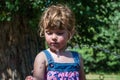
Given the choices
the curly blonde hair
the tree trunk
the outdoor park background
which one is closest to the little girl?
the curly blonde hair

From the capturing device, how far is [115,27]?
11805 millimetres

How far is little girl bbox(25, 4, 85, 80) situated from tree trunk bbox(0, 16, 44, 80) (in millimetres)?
2494

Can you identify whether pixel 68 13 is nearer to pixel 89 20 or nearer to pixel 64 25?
pixel 64 25

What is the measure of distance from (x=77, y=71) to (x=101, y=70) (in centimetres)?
970

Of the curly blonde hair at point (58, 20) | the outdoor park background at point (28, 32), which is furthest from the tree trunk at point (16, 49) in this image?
the curly blonde hair at point (58, 20)

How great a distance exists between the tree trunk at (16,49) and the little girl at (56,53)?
2.49 meters

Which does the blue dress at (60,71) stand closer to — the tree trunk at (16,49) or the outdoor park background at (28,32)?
the outdoor park background at (28,32)

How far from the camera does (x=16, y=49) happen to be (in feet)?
20.2

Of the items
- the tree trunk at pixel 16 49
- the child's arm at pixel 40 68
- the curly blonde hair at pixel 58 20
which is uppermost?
the curly blonde hair at pixel 58 20

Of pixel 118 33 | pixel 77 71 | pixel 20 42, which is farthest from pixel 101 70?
pixel 77 71

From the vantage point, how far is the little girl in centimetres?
348

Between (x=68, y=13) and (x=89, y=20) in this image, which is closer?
(x=68, y=13)

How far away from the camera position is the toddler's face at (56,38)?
3482 millimetres

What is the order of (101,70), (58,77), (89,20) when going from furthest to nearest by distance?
(101,70) → (89,20) → (58,77)
